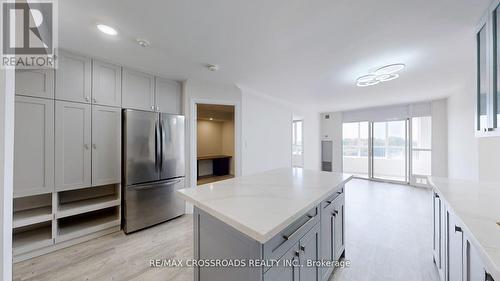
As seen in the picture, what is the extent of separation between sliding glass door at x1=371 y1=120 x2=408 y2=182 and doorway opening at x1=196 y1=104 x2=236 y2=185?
490 centimetres

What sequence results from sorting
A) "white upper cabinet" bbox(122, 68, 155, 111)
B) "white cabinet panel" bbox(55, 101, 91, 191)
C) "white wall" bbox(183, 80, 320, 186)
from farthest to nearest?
1. "white wall" bbox(183, 80, 320, 186)
2. "white upper cabinet" bbox(122, 68, 155, 111)
3. "white cabinet panel" bbox(55, 101, 91, 191)

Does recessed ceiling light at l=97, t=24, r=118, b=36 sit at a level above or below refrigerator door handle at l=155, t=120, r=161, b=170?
above

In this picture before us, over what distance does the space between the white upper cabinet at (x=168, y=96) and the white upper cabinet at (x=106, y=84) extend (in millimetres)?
534

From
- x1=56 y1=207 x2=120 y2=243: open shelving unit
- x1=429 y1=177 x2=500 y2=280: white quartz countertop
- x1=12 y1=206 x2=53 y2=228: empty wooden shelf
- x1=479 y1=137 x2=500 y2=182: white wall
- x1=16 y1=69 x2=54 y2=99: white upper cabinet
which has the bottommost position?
x1=56 y1=207 x2=120 y2=243: open shelving unit

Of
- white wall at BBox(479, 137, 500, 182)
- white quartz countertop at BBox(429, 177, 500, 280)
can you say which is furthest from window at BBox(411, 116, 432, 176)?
white quartz countertop at BBox(429, 177, 500, 280)

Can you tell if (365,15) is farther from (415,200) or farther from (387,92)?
(415,200)

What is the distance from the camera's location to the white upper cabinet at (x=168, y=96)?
306 centimetres

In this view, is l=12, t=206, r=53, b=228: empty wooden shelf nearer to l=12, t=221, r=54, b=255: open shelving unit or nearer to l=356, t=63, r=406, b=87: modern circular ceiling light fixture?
l=12, t=221, r=54, b=255: open shelving unit

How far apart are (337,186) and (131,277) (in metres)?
2.17

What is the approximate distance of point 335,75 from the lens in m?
3.06

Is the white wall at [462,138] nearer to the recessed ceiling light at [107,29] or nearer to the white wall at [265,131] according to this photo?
the white wall at [265,131]

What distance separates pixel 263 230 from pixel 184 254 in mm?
1835

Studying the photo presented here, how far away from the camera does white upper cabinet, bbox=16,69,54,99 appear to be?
6.41ft

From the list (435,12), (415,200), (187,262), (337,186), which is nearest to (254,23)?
(435,12)
